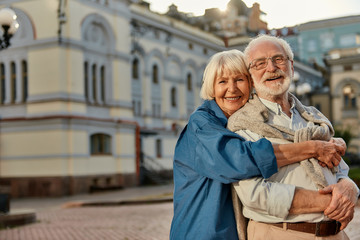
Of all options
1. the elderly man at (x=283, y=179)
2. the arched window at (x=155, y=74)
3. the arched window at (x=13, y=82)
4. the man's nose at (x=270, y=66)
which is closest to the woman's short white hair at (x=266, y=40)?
the elderly man at (x=283, y=179)

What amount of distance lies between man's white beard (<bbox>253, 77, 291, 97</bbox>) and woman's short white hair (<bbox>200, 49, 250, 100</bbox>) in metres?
0.15

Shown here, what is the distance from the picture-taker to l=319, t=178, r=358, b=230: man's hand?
2.82 m

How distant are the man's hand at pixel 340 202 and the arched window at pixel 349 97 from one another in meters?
48.3

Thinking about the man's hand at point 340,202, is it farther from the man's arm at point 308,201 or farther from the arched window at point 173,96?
the arched window at point 173,96

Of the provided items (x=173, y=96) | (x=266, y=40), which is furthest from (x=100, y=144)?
(x=266, y=40)

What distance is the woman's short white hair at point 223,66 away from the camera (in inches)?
126

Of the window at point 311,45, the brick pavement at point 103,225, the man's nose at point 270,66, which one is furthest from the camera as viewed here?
the window at point 311,45

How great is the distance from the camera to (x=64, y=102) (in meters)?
25.3

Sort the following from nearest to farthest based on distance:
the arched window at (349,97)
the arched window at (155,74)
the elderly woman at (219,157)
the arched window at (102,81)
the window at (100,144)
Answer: the elderly woman at (219,157)
the window at (100,144)
the arched window at (102,81)
the arched window at (155,74)
the arched window at (349,97)

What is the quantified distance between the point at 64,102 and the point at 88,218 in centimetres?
1112

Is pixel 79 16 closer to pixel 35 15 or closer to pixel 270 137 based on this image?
pixel 35 15

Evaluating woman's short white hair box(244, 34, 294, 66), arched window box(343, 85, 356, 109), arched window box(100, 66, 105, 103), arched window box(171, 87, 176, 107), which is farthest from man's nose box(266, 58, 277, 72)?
arched window box(343, 85, 356, 109)

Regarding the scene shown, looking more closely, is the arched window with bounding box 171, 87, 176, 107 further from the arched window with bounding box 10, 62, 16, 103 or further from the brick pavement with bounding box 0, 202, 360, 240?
the brick pavement with bounding box 0, 202, 360, 240

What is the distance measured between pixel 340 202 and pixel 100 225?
36.7ft
